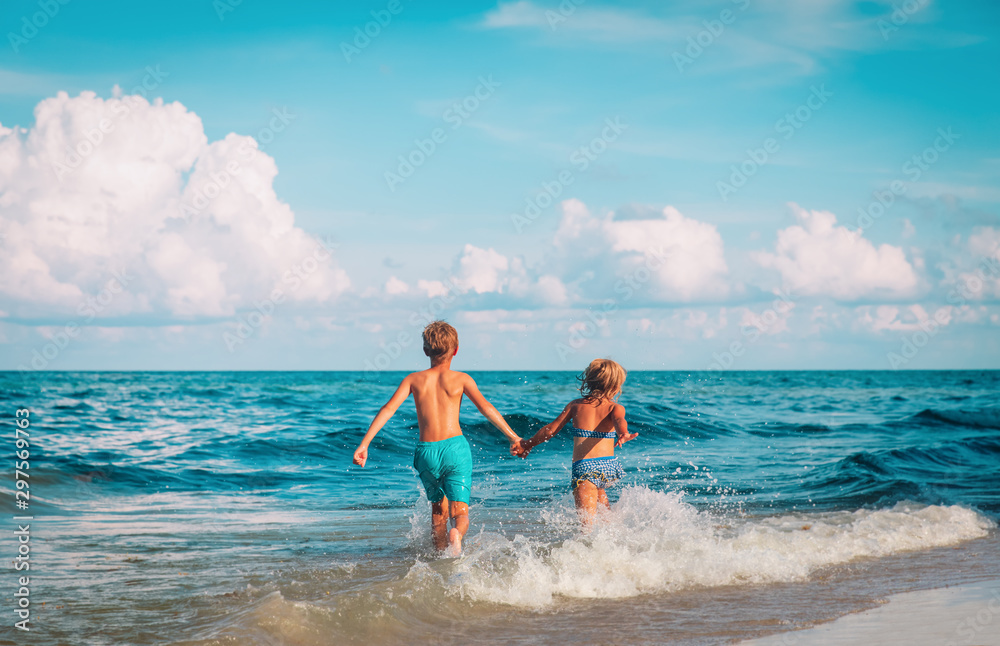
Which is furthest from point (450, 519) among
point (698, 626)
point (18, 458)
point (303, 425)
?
point (303, 425)

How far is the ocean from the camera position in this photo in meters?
4.75

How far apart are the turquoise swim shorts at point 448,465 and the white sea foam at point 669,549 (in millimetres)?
536

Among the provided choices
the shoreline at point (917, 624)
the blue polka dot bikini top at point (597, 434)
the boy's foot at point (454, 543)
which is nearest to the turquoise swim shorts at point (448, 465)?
the boy's foot at point (454, 543)

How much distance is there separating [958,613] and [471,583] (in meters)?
3.32

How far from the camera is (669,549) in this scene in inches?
244

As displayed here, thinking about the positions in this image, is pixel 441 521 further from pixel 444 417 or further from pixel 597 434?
pixel 597 434

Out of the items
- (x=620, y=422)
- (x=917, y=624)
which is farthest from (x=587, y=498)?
(x=917, y=624)

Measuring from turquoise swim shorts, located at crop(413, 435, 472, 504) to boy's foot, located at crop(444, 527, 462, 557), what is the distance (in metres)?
0.26

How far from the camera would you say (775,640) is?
4.42 meters

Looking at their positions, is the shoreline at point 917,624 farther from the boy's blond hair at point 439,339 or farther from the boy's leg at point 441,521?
the boy's blond hair at point 439,339

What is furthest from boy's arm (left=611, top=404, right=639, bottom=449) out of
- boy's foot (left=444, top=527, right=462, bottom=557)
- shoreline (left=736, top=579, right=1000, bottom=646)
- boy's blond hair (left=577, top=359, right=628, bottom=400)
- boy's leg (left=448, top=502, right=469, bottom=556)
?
shoreline (left=736, top=579, right=1000, bottom=646)

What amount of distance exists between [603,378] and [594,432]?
0.50 m

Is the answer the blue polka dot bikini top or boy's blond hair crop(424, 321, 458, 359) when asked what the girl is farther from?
boy's blond hair crop(424, 321, 458, 359)

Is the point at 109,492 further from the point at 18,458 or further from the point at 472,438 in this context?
the point at 472,438
